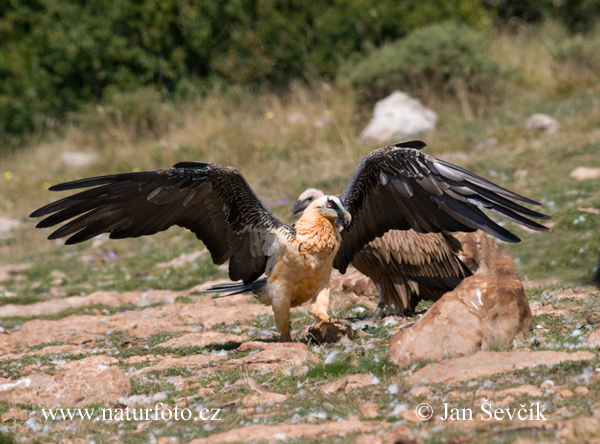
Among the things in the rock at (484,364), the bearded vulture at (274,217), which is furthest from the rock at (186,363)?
the rock at (484,364)

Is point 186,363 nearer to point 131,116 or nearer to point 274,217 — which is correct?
point 274,217

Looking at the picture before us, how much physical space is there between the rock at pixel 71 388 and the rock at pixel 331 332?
1.46m

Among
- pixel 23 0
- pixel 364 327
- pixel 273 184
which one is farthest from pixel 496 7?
pixel 364 327

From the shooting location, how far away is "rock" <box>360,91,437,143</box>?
14.0 metres

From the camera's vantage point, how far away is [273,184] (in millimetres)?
13133

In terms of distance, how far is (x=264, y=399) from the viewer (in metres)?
4.59

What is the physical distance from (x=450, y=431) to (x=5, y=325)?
598 cm

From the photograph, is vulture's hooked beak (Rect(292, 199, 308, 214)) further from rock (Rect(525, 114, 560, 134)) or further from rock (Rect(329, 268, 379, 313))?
rock (Rect(525, 114, 560, 134))

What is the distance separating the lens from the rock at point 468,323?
194 inches

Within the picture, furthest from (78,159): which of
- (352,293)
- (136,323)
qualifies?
(352,293)

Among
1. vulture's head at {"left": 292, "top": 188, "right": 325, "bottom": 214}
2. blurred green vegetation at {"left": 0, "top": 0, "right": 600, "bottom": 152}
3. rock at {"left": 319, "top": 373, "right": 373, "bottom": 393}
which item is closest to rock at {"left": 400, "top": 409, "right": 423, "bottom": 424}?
rock at {"left": 319, "top": 373, "right": 373, "bottom": 393}

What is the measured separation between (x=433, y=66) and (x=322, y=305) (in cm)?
1014

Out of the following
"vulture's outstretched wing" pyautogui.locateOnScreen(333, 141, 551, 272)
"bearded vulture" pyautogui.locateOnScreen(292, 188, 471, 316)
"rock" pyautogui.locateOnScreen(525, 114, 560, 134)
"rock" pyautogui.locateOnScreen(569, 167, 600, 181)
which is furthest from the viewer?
"rock" pyautogui.locateOnScreen(525, 114, 560, 134)

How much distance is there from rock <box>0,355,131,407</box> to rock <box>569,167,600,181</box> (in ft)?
24.4
